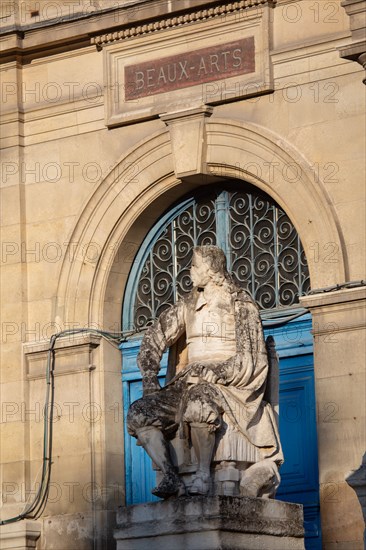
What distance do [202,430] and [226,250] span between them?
331 centimetres

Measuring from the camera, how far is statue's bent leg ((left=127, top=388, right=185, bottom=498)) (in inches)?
613

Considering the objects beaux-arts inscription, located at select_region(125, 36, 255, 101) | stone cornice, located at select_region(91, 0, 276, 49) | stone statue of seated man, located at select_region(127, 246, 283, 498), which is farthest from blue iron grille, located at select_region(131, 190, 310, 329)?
stone statue of seated man, located at select_region(127, 246, 283, 498)

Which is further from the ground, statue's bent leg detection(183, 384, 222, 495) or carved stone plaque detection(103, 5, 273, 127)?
carved stone plaque detection(103, 5, 273, 127)

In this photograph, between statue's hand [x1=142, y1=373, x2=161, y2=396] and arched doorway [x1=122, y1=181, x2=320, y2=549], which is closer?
statue's hand [x1=142, y1=373, x2=161, y2=396]

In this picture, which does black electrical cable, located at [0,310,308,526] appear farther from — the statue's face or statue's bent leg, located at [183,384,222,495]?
statue's bent leg, located at [183,384,222,495]

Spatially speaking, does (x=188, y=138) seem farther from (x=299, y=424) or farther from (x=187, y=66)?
(x=299, y=424)

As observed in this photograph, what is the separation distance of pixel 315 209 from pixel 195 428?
285 centimetres

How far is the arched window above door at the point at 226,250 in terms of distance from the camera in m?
18.2

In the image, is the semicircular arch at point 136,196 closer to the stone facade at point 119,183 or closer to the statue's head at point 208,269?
the stone facade at point 119,183

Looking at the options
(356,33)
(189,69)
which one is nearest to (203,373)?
(356,33)

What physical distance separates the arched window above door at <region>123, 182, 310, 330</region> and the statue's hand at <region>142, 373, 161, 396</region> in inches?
86.8

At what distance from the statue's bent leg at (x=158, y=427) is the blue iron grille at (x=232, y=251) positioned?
2.54 meters

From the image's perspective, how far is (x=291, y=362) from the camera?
18016 mm

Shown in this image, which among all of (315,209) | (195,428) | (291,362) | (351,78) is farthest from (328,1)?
(195,428)
